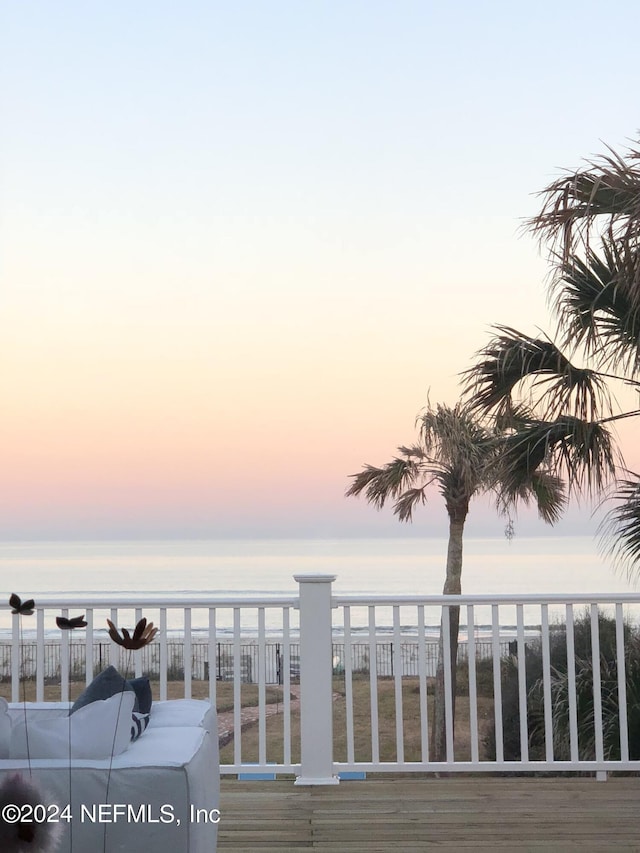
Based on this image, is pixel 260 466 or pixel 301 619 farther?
pixel 260 466

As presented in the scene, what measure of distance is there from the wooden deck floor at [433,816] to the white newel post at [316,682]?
0.14 m

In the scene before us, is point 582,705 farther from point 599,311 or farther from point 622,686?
point 599,311

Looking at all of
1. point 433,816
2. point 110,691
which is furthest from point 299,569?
point 110,691

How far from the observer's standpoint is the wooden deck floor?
131 inches

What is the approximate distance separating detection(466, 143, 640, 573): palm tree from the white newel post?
6.16 feet

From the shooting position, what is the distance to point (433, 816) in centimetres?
363

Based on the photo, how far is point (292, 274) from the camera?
13734 mm

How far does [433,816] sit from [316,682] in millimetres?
828

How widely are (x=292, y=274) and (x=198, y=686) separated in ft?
22.7

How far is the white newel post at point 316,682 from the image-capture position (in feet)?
13.7

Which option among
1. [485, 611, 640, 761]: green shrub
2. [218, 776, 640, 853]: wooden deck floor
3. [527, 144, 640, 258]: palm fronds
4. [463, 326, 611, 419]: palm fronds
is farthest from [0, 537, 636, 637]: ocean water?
[527, 144, 640, 258]: palm fronds

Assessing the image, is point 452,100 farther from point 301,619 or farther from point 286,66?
point 301,619

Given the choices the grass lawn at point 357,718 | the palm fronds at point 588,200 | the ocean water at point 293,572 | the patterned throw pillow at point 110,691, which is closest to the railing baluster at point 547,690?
the palm fronds at point 588,200

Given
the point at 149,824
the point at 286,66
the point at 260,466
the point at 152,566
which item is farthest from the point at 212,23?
the point at 152,566
